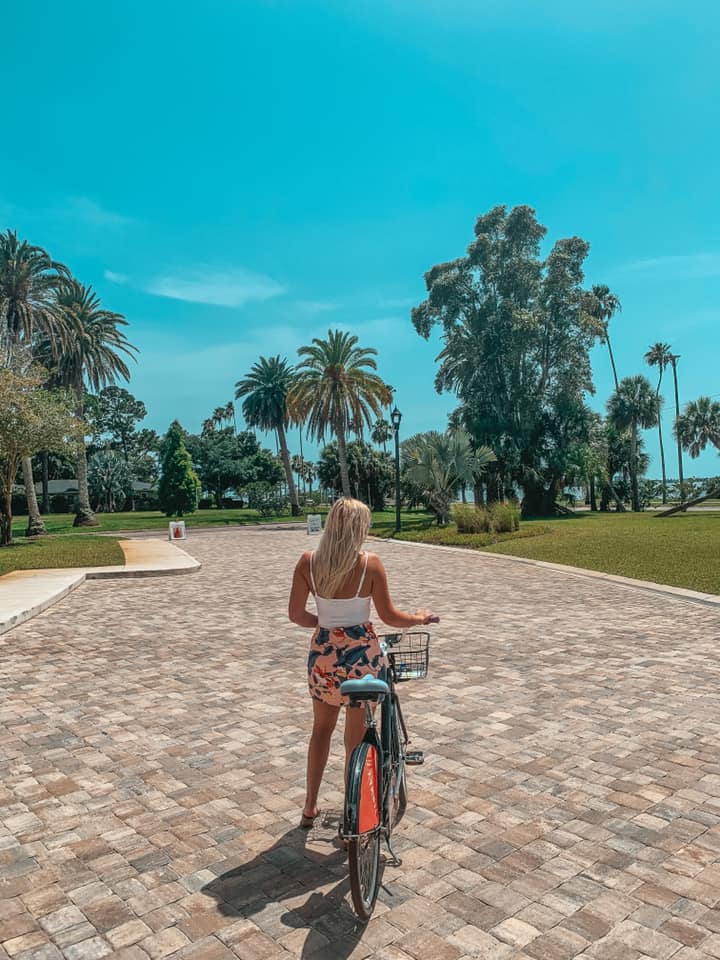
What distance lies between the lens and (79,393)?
137 feet

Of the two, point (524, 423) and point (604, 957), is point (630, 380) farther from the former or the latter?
point (604, 957)

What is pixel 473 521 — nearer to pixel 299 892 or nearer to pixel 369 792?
pixel 299 892

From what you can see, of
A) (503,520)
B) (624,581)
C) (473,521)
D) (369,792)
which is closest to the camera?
(369,792)

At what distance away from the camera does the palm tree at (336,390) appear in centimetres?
4278

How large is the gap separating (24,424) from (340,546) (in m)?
25.8

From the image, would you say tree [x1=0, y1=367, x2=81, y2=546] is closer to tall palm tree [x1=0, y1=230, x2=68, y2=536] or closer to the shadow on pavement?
tall palm tree [x1=0, y1=230, x2=68, y2=536]

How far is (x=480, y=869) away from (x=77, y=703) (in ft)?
14.7

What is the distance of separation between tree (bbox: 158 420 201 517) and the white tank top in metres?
46.9

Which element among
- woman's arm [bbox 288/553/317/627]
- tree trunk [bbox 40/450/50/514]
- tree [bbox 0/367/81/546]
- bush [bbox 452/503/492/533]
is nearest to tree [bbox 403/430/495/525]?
bush [bbox 452/503/492/533]

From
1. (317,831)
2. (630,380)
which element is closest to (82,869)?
(317,831)

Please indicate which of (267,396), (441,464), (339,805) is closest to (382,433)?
(267,396)

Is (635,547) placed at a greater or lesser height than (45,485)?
lesser

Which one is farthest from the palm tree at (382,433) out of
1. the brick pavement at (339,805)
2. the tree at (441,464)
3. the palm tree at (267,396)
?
the brick pavement at (339,805)

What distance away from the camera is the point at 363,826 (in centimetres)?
308
